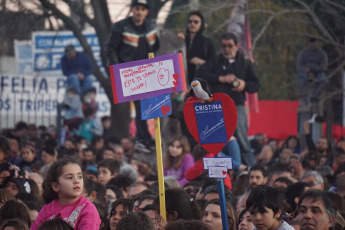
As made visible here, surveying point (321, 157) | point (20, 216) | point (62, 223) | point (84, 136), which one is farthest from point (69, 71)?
point (62, 223)

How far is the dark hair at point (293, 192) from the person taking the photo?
32.5ft

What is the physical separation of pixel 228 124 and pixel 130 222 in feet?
5.34

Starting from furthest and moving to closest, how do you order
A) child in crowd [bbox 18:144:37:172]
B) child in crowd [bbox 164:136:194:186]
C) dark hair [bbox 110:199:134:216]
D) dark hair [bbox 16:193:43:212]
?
child in crowd [bbox 18:144:37:172]
child in crowd [bbox 164:136:194:186]
dark hair [bbox 16:193:43:212]
dark hair [bbox 110:199:134:216]

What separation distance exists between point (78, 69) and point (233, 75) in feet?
29.7

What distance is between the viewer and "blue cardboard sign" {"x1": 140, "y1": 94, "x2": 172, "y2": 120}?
27.0ft

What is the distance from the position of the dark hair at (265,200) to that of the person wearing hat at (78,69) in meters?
14.3

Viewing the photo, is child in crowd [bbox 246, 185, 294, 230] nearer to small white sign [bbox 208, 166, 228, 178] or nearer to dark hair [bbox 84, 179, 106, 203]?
small white sign [bbox 208, 166, 228, 178]

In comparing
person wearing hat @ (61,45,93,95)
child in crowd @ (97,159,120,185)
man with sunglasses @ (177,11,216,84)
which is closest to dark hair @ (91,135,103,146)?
person wearing hat @ (61,45,93,95)

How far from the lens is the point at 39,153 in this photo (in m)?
16.7

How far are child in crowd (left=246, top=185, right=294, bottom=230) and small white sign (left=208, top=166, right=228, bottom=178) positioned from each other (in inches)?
11.1

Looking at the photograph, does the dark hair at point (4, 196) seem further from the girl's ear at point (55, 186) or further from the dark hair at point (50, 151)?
the dark hair at point (50, 151)

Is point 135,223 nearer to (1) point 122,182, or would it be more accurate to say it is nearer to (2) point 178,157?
(1) point 122,182

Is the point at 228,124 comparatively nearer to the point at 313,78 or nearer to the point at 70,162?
the point at 70,162

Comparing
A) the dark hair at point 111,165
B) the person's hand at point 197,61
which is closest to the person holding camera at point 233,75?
the person's hand at point 197,61
